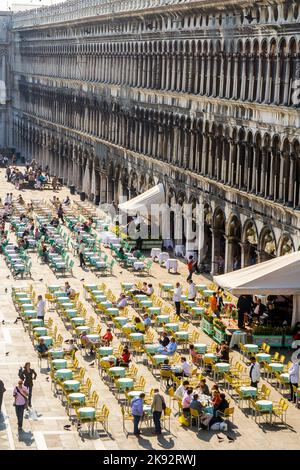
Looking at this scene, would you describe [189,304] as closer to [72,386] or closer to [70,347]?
[70,347]

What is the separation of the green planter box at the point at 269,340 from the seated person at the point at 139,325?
4.27 metres

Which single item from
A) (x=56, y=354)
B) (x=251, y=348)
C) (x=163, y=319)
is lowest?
(x=163, y=319)

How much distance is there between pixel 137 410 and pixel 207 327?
13.3 metres

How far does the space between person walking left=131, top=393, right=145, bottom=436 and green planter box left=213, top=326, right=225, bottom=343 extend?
10.8 m

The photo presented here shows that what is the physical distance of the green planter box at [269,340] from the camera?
1736 inches

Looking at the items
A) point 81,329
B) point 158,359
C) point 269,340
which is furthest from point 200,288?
point 158,359

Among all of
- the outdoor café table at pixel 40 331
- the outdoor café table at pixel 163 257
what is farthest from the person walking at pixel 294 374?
the outdoor café table at pixel 163 257

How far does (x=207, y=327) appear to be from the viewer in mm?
46469

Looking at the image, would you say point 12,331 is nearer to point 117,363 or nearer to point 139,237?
point 117,363

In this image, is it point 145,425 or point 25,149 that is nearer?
point 145,425
